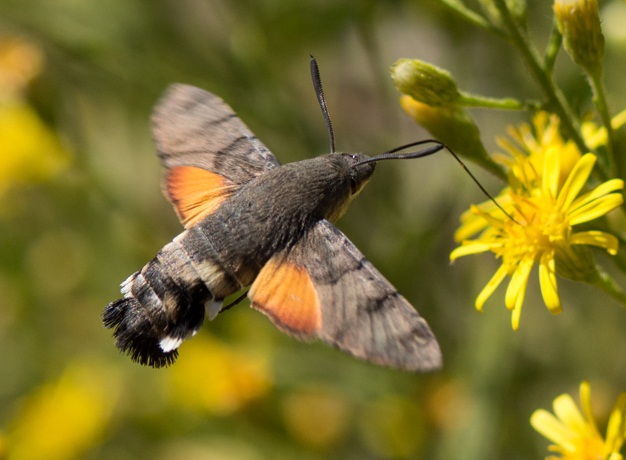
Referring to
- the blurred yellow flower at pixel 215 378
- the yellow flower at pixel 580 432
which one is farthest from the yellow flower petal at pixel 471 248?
the blurred yellow flower at pixel 215 378

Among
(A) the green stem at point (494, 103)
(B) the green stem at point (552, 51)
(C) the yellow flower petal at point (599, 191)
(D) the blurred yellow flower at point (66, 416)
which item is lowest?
(D) the blurred yellow flower at point (66, 416)

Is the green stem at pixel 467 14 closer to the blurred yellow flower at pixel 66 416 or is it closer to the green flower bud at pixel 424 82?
the green flower bud at pixel 424 82

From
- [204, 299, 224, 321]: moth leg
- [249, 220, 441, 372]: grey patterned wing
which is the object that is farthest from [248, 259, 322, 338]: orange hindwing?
[204, 299, 224, 321]: moth leg

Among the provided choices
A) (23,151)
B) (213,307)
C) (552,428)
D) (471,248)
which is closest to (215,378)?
(23,151)

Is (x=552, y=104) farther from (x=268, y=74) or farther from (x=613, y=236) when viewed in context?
(x=268, y=74)

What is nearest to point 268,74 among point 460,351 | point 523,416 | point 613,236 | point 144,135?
point 144,135

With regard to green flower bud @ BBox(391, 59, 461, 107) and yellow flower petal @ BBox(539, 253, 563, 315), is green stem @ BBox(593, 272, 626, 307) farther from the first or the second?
green flower bud @ BBox(391, 59, 461, 107)
